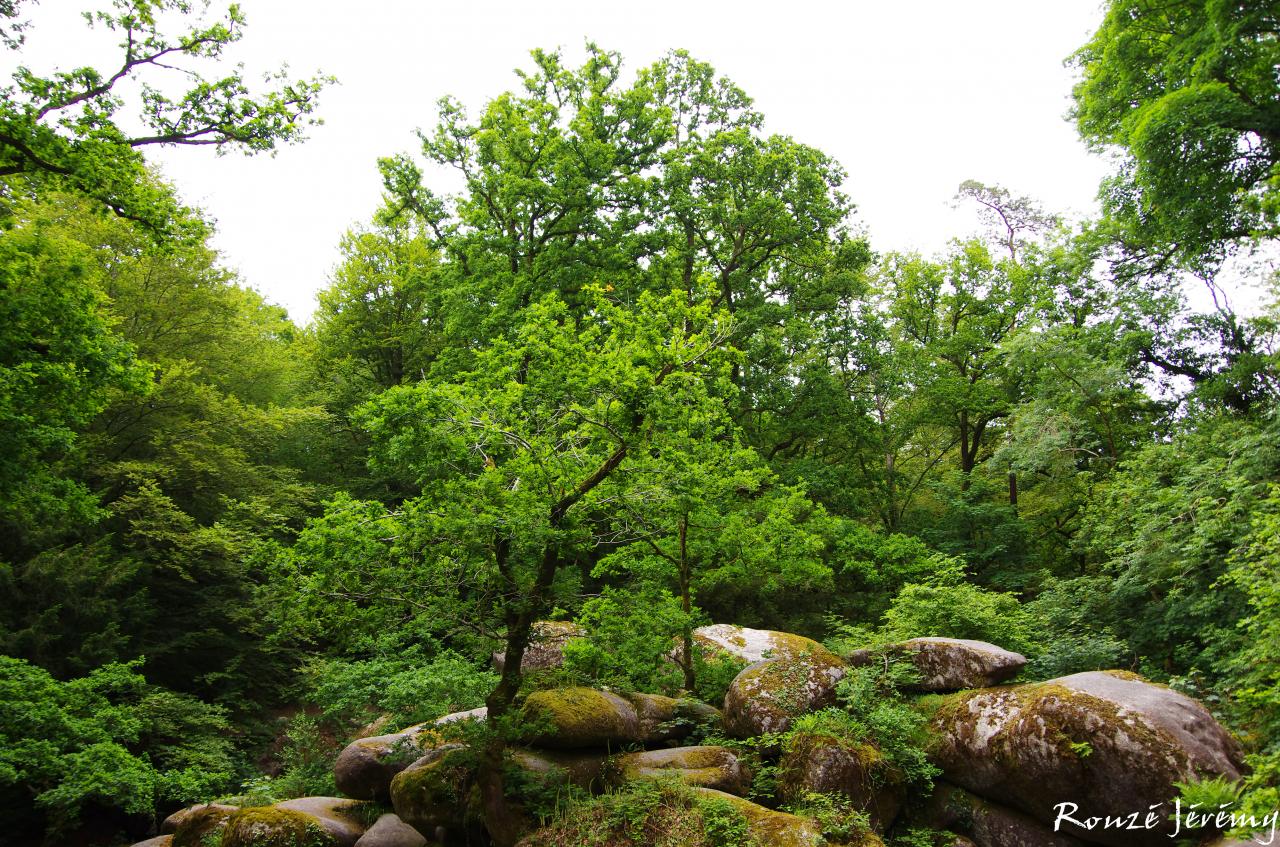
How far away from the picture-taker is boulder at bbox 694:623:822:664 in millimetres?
10742

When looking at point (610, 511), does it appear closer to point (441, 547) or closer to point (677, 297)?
point (441, 547)

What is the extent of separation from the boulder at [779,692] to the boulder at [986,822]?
159 centimetres

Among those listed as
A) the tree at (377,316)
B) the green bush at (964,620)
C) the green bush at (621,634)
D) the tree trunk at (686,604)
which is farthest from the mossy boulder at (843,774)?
the tree at (377,316)

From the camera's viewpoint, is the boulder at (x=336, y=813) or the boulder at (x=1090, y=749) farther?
the boulder at (x=336, y=813)

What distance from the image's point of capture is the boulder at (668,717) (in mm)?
9086

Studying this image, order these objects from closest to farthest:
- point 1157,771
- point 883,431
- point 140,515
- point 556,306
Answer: point 1157,771 < point 556,306 < point 140,515 < point 883,431

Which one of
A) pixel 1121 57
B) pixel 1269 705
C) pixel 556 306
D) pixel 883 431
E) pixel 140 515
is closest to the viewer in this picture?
pixel 1269 705

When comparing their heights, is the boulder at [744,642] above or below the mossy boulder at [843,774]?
above

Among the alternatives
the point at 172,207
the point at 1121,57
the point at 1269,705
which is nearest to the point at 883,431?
the point at 1121,57

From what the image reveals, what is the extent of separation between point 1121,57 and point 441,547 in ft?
41.9

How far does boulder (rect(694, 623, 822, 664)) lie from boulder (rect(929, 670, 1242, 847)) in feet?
10.1

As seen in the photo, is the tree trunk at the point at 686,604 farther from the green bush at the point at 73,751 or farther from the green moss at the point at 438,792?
the green bush at the point at 73,751

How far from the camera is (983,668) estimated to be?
8266 millimetres

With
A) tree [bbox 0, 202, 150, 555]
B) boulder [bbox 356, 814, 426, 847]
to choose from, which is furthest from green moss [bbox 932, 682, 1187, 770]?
tree [bbox 0, 202, 150, 555]
